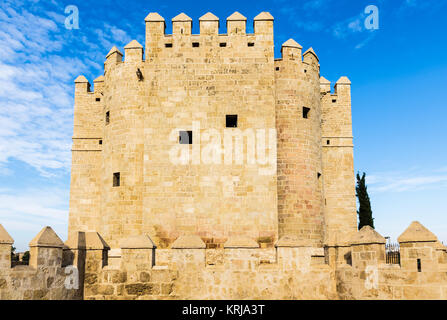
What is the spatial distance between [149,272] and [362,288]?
4.86 metres

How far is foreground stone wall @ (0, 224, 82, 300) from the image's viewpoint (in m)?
8.21

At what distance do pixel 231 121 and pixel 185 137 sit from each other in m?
2.14

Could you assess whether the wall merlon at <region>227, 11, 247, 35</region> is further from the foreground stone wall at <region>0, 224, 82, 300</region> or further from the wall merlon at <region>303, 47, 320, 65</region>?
the foreground stone wall at <region>0, 224, 82, 300</region>

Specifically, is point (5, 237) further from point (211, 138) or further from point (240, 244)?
point (211, 138)

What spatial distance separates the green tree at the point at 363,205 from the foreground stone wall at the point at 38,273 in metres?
19.4

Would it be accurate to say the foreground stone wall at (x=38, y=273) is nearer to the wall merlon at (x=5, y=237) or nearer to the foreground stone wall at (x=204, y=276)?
the wall merlon at (x=5, y=237)

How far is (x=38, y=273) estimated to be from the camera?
8492 millimetres

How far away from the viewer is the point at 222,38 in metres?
17.1

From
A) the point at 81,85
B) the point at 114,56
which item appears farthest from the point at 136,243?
the point at 81,85

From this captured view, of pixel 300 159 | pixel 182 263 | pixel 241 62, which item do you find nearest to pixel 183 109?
pixel 241 62

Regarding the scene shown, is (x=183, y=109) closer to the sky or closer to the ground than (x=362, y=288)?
closer to the sky

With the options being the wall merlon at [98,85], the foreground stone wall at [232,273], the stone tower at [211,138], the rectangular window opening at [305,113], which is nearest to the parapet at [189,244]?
the foreground stone wall at [232,273]
